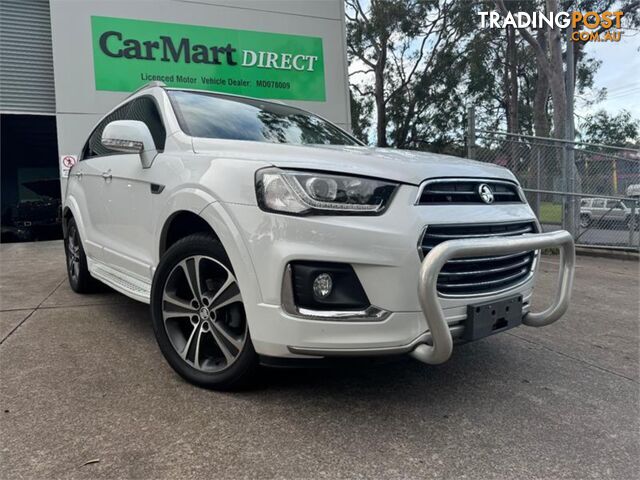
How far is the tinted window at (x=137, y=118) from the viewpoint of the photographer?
314cm

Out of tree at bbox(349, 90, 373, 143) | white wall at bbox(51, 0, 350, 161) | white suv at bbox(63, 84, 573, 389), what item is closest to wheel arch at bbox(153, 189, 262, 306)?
white suv at bbox(63, 84, 573, 389)

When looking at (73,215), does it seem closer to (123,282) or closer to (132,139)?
(123,282)

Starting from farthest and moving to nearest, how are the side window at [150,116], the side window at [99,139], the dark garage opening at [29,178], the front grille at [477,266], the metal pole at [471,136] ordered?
the dark garage opening at [29,178]
the metal pole at [471,136]
the side window at [99,139]
the side window at [150,116]
the front grille at [477,266]

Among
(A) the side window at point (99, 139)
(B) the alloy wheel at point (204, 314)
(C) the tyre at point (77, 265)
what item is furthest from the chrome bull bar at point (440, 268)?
(C) the tyre at point (77, 265)

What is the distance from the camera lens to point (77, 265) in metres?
4.84

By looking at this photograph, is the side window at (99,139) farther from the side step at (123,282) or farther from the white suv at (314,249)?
the white suv at (314,249)

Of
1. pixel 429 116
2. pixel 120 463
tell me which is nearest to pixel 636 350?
pixel 120 463

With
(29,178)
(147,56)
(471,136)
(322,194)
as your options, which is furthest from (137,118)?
(29,178)

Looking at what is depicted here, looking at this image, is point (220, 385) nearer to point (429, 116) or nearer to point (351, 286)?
point (351, 286)

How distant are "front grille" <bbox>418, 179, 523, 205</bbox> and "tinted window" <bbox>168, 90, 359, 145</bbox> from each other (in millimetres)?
1167

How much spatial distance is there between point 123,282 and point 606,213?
8.34 meters

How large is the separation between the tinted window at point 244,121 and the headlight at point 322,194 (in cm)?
90

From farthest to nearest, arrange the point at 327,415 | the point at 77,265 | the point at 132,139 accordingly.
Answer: the point at 77,265 < the point at 132,139 < the point at 327,415

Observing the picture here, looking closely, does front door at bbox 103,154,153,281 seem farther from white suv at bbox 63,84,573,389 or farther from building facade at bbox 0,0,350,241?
building facade at bbox 0,0,350,241
